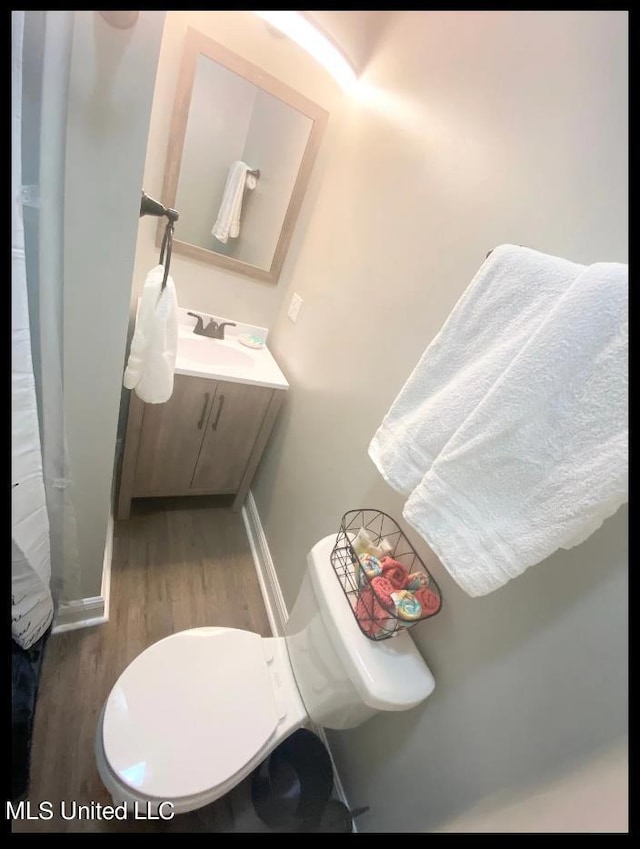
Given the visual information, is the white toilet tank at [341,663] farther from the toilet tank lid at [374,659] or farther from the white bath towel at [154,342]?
the white bath towel at [154,342]

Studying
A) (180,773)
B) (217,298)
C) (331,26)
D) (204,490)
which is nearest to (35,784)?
(180,773)

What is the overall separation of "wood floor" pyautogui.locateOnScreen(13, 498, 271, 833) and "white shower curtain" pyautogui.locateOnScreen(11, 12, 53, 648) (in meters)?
0.28

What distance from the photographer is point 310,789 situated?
3.38 feet

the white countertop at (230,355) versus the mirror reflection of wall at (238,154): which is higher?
the mirror reflection of wall at (238,154)

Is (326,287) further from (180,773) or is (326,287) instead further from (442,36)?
(180,773)

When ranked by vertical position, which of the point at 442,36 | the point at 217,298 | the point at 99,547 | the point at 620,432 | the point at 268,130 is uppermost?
the point at 442,36

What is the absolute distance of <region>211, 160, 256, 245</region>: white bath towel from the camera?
1.53 m

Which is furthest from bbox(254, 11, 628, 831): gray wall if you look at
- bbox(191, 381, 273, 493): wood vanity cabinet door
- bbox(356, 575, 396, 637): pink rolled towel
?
bbox(191, 381, 273, 493): wood vanity cabinet door

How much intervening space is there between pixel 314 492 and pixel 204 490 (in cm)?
68

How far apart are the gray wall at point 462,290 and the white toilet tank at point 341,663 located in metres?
0.09

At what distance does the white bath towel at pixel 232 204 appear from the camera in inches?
60.2

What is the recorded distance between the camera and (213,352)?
1709mm

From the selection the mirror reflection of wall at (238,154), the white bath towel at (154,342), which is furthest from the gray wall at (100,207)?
the mirror reflection of wall at (238,154)

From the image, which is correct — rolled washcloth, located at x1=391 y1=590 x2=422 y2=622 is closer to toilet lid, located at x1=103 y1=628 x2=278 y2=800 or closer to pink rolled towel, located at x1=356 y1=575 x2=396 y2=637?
pink rolled towel, located at x1=356 y1=575 x2=396 y2=637
